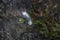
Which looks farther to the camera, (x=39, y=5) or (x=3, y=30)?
(x=39, y=5)

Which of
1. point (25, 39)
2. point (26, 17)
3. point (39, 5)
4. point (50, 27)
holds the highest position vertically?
point (39, 5)

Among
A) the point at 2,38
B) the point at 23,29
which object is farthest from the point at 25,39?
the point at 2,38

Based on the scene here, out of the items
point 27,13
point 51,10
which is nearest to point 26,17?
point 27,13

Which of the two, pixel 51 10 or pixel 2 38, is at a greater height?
pixel 51 10

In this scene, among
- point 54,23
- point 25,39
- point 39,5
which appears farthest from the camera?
point 39,5

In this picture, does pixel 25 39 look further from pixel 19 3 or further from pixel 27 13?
pixel 19 3

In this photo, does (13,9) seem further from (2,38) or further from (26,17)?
(2,38)

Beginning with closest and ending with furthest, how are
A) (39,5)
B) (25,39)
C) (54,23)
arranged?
1. (25,39)
2. (54,23)
3. (39,5)

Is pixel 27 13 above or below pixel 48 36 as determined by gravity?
above

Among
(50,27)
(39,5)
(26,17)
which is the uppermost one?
(39,5)
